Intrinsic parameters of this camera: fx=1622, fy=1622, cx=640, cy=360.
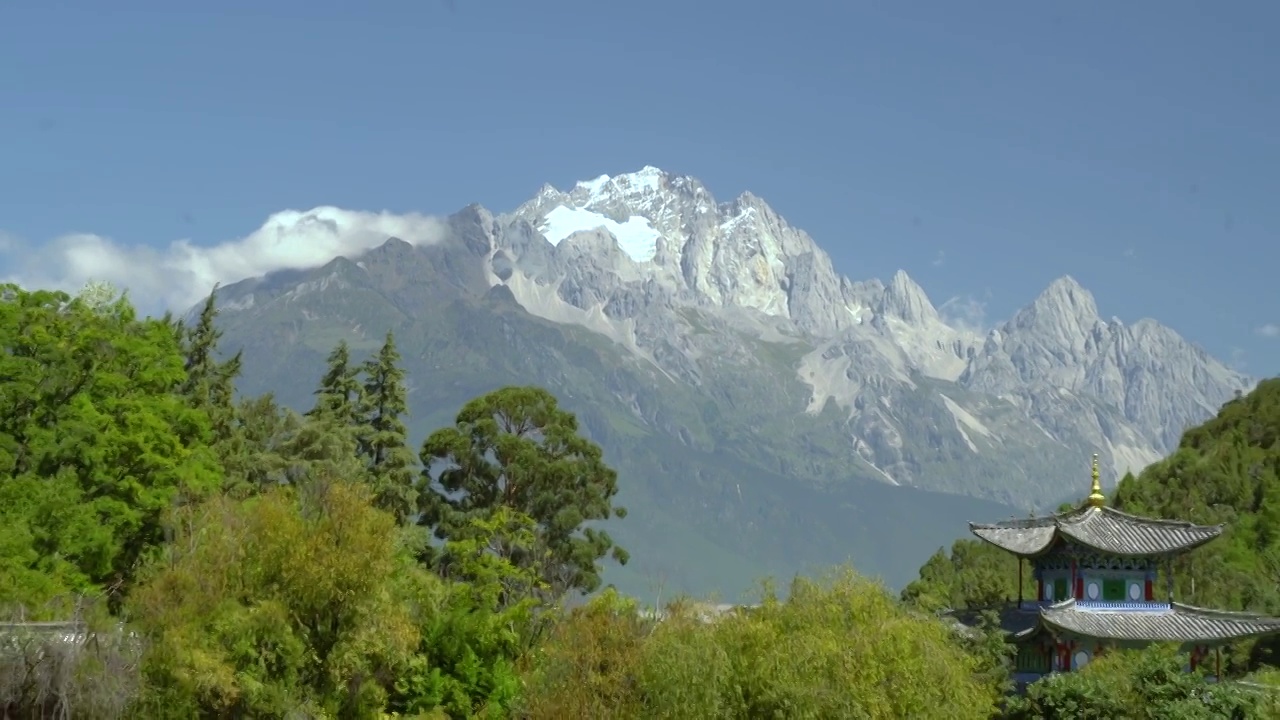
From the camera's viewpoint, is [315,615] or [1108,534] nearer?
[315,615]

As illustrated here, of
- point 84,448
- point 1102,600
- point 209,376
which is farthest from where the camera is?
point 209,376

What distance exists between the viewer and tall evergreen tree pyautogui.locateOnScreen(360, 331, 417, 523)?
64062mm

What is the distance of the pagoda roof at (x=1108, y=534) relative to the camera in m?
50.8

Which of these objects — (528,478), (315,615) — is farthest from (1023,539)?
(315,615)

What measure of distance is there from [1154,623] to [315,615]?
88.1 ft

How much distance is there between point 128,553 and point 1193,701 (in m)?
29.1

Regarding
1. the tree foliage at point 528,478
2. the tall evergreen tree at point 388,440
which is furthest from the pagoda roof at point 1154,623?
the tall evergreen tree at point 388,440

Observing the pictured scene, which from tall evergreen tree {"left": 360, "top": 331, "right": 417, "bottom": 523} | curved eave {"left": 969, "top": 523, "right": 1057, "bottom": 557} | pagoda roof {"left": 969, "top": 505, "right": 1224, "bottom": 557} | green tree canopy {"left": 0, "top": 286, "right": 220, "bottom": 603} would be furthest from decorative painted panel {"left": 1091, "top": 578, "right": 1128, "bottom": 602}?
green tree canopy {"left": 0, "top": 286, "right": 220, "bottom": 603}

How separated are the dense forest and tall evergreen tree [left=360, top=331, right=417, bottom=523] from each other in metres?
1.06

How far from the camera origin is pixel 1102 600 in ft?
169

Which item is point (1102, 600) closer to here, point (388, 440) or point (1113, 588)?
point (1113, 588)

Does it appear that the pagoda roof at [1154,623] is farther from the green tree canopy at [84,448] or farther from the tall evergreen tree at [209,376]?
the tall evergreen tree at [209,376]

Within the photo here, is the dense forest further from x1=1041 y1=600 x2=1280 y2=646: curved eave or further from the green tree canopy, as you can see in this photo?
x1=1041 y1=600 x2=1280 y2=646: curved eave

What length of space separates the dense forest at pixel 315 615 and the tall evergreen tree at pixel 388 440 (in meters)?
1.06
